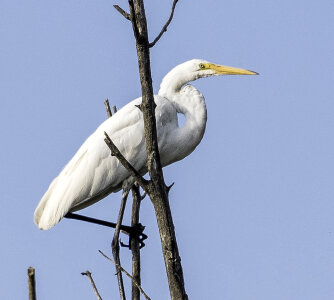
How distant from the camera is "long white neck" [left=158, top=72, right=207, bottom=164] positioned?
6969mm

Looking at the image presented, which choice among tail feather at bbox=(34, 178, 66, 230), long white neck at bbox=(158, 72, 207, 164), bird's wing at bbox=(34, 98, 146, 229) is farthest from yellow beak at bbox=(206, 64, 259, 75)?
tail feather at bbox=(34, 178, 66, 230)

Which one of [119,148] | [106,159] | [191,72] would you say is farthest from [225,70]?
[106,159]

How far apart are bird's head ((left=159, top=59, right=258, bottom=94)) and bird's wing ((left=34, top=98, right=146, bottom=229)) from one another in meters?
0.45

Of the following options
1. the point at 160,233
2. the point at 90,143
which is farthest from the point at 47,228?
the point at 160,233

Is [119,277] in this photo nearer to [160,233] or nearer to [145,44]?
[160,233]

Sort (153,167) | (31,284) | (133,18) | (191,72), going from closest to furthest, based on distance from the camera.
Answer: (31,284)
(133,18)
(153,167)
(191,72)

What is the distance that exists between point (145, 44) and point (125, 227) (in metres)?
3.14

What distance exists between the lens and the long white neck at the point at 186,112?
697 centimetres

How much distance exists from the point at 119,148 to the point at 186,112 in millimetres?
753

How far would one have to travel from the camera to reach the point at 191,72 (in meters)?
7.28

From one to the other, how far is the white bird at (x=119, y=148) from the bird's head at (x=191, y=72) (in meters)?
0.11

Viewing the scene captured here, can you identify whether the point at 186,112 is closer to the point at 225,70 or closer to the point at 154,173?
the point at 225,70

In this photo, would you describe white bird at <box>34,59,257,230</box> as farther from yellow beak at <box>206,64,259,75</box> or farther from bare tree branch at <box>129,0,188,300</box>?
bare tree branch at <box>129,0,188,300</box>

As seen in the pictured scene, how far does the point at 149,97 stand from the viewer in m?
4.06
